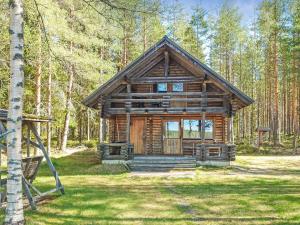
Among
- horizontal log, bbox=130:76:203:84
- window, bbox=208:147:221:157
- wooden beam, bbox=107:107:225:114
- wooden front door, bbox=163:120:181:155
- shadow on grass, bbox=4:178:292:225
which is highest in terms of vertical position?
horizontal log, bbox=130:76:203:84

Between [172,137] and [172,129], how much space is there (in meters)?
0.53

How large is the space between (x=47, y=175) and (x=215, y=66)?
1501 inches

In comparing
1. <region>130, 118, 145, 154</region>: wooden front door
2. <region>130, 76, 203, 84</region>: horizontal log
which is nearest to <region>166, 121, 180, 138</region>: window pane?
<region>130, 118, 145, 154</region>: wooden front door

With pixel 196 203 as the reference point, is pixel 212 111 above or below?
above

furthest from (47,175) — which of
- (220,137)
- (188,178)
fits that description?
(220,137)

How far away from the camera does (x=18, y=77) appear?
718 cm

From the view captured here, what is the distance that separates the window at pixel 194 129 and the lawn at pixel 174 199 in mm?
5465

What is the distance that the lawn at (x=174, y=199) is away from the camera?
8.70 m

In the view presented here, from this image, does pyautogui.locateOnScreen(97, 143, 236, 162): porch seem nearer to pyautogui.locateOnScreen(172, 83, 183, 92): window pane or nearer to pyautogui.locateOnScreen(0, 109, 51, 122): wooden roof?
pyautogui.locateOnScreen(172, 83, 183, 92): window pane

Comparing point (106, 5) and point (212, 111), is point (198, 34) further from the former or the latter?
point (106, 5)

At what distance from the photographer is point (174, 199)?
11016 millimetres

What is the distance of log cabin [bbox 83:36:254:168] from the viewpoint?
20.2m

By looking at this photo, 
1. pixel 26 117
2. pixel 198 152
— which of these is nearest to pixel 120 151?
pixel 198 152

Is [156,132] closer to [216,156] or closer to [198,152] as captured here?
[198,152]
